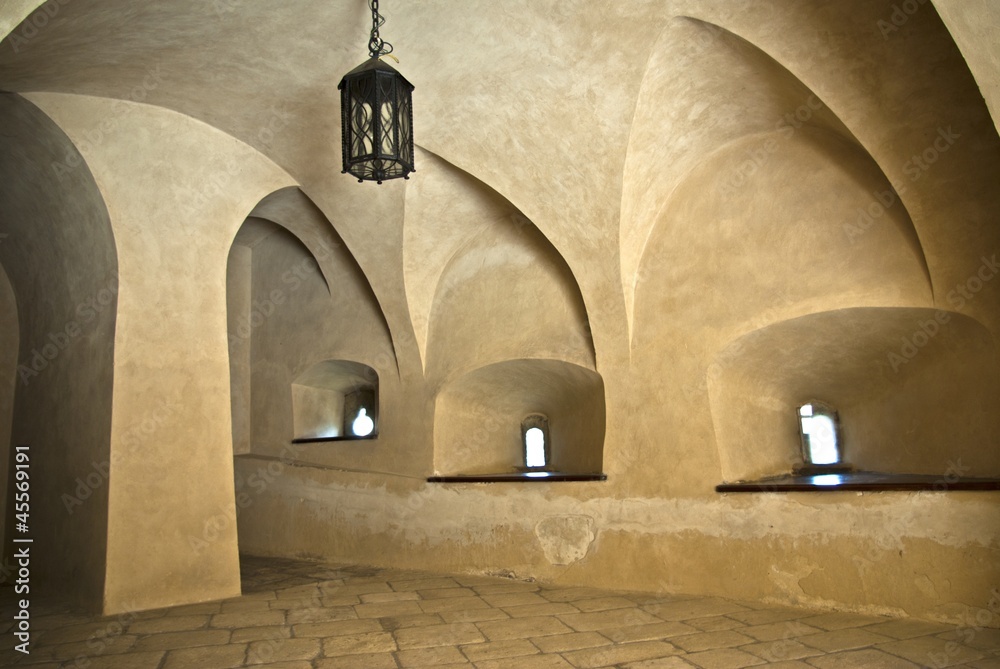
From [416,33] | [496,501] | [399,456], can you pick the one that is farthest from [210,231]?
[496,501]

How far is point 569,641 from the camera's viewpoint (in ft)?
15.0

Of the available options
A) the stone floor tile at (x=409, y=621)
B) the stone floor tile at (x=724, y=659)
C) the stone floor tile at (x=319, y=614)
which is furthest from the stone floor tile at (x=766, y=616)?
the stone floor tile at (x=319, y=614)

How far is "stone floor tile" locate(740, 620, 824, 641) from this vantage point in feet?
14.8

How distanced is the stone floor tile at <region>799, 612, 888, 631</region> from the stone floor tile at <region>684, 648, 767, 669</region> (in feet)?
2.88

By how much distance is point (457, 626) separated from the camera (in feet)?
16.4

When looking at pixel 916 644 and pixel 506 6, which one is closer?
pixel 916 644

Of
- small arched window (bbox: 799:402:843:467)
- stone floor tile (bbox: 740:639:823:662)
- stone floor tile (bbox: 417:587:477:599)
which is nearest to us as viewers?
stone floor tile (bbox: 740:639:823:662)

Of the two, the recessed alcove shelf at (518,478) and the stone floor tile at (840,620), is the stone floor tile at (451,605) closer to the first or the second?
the recessed alcove shelf at (518,478)

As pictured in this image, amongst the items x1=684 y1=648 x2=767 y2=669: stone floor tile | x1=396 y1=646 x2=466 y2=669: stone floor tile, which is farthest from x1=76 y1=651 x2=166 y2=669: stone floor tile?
x1=684 y1=648 x2=767 y2=669: stone floor tile

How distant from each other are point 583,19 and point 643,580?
4.40 meters

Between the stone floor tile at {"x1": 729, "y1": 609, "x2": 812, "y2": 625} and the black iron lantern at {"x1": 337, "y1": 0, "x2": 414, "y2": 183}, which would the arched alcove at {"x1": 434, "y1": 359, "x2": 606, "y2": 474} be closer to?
the stone floor tile at {"x1": 729, "y1": 609, "x2": 812, "y2": 625}

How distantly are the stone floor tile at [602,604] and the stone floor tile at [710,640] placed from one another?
3.08 ft

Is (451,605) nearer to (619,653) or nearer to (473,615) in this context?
(473,615)

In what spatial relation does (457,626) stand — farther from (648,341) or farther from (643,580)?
(648,341)
